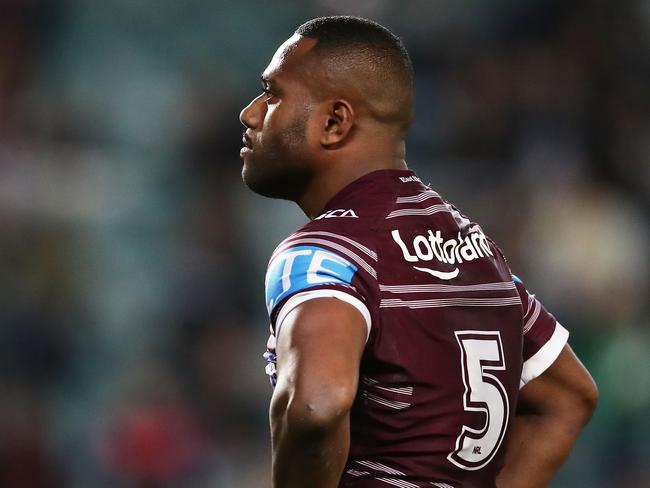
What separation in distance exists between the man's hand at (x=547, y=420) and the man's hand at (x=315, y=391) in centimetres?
78

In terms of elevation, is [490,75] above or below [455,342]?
above

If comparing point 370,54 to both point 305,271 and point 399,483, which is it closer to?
point 305,271

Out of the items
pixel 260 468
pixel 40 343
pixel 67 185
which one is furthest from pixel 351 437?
pixel 67 185

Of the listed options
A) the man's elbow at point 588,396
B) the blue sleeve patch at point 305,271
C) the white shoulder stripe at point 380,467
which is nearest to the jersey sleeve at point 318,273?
the blue sleeve patch at point 305,271

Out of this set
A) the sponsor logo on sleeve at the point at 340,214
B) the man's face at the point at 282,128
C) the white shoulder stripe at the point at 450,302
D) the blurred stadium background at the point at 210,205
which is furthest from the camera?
the blurred stadium background at the point at 210,205

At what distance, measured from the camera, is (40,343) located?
25.2 feet

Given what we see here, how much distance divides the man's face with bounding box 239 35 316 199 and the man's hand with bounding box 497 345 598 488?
0.83 metres

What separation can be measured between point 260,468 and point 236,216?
201 cm

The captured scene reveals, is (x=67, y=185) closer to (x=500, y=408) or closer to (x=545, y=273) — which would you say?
(x=545, y=273)

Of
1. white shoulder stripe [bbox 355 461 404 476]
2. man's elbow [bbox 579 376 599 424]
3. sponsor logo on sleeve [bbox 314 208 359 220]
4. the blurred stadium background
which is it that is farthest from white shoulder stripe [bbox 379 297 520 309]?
the blurred stadium background

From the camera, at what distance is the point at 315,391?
210cm

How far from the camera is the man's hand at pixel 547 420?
285cm

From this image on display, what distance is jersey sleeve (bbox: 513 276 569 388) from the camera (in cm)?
278

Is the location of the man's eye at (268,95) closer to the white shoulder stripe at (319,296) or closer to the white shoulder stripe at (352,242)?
the white shoulder stripe at (352,242)
